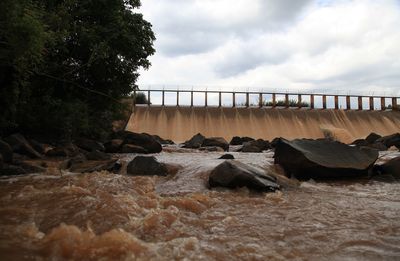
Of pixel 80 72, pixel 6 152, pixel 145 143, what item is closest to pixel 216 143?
pixel 145 143

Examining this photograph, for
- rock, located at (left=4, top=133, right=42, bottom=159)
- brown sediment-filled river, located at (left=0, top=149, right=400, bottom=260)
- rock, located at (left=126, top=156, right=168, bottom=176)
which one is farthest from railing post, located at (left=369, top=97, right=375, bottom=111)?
rock, located at (left=4, top=133, right=42, bottom=159)

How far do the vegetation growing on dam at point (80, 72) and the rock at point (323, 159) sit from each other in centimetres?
705

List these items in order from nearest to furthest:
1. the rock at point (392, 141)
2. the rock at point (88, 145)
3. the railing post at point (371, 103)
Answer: the rock at point (88, 145) → the rock at point (392, 141) → the railing post at point (371, 103)

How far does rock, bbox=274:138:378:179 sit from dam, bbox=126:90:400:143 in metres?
22.5

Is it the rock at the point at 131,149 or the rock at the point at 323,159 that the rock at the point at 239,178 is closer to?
the rock at the point at 323,159

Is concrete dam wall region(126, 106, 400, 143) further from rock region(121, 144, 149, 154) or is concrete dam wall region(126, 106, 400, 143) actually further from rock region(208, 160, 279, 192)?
rock region(208, 160, 279, 192)

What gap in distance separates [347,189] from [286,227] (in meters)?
3.50

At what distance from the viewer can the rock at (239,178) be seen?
6.61 meters

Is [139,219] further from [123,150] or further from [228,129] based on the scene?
[228,129]

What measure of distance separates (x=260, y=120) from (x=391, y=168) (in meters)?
26.4

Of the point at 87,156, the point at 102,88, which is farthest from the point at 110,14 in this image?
the point at 87,156

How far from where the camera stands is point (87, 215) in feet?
14.5

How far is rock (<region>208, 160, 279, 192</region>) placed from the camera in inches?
260

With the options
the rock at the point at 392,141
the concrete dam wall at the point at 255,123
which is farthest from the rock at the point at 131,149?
the concrete dam wall at the point at 255,123
